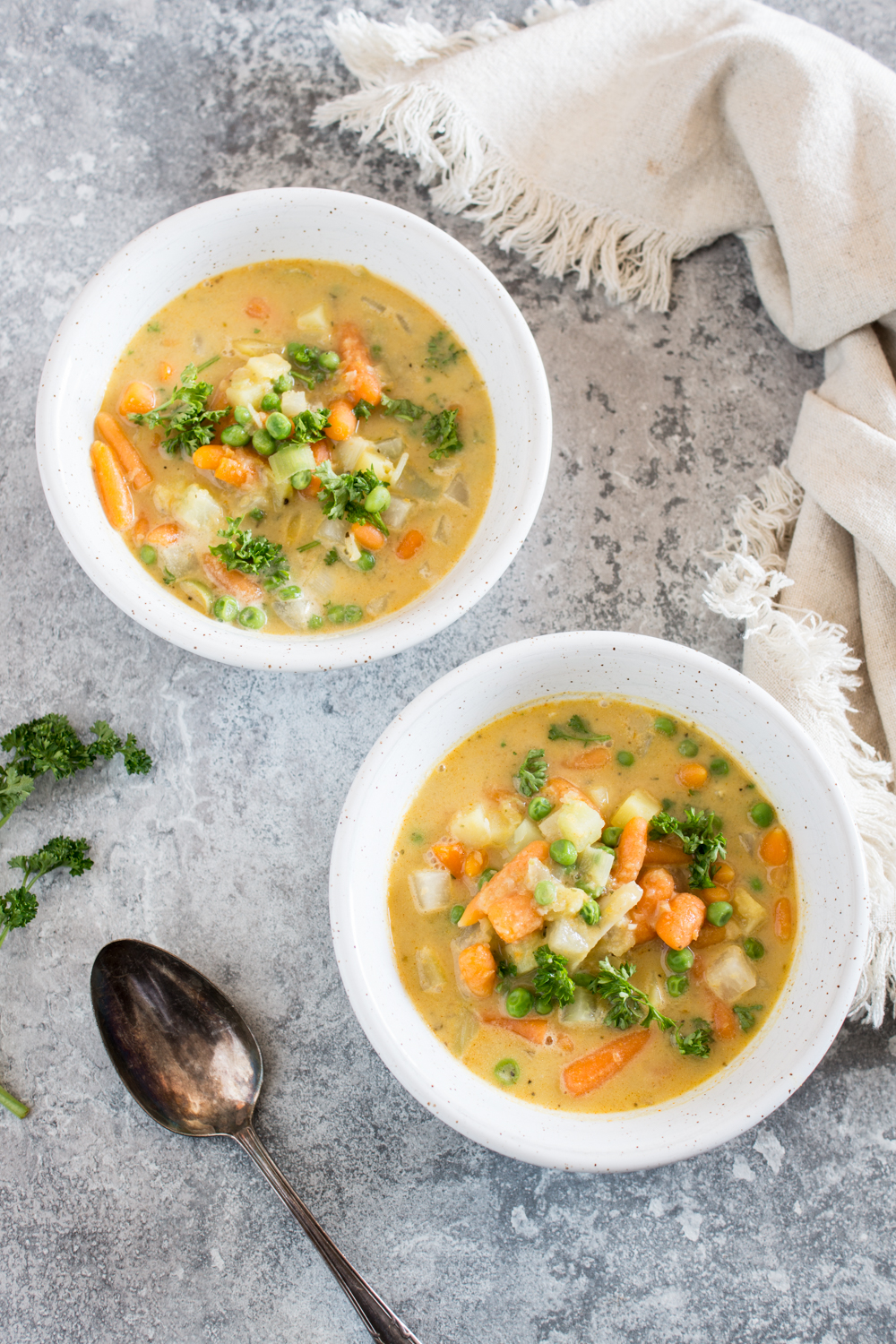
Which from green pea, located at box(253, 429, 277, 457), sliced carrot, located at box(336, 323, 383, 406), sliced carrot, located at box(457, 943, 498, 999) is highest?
sliced carrot, located at box(336, 323, 383, 406)

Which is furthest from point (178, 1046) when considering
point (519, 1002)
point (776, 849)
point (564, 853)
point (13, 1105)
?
point (776, 849)

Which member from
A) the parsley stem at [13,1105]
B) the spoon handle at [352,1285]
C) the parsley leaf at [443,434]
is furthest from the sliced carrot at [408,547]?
the parsley stem at [13,1105]

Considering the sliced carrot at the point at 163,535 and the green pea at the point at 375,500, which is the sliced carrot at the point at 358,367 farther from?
the sliced carrot at the point at 163,535

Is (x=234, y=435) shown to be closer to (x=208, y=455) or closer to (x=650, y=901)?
(x=208, y=455)

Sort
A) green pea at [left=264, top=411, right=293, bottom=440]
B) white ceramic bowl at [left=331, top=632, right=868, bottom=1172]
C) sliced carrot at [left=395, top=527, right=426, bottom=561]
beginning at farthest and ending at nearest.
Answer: sliced carrot at [left=395, top=527, right=426, bottom=561], green pea at [left=264, top=411, right=293, bottom=440], white ceramic bowl at [left=331, top=632, right=868, bottom=1172]

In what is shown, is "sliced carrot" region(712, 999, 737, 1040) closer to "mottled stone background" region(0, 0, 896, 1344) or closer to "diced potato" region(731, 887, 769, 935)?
"diced potato" region(731, 887, 769, 935)

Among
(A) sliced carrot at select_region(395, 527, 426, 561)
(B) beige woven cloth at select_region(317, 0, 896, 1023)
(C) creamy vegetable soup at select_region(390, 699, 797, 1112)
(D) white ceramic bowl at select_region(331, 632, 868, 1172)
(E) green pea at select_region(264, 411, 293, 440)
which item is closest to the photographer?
(D) white ceramic bowl at select_region(331, 632, 868, 1172)

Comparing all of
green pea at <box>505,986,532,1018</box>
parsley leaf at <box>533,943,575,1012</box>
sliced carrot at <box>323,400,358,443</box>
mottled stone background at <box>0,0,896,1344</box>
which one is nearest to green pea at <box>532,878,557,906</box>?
parsley leaf at <box>533,943,575,1012</box>
